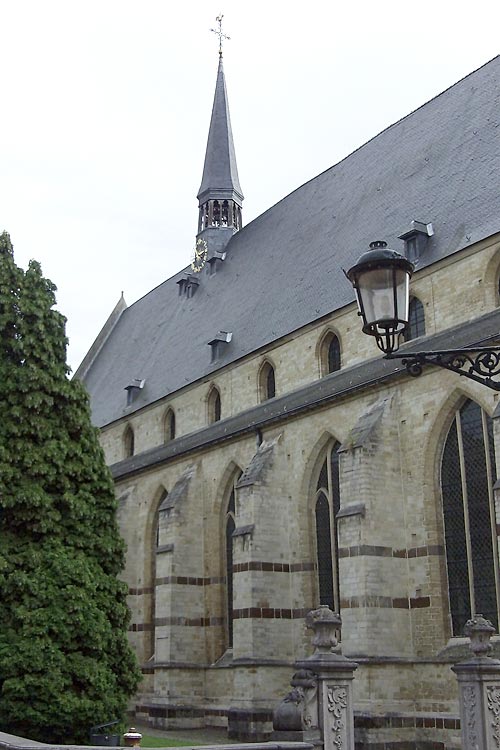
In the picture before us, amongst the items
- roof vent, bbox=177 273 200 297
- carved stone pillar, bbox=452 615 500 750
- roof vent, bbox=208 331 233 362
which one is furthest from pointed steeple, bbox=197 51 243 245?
carved stone pillar, bbox=452 615 500 750

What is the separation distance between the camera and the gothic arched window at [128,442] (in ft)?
102

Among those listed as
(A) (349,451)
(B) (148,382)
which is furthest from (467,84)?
(B) (148,382)

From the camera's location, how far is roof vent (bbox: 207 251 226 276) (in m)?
32.6

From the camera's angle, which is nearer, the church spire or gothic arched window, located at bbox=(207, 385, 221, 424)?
gothic arched window, located at bbox=(207, 385, 221, 424)

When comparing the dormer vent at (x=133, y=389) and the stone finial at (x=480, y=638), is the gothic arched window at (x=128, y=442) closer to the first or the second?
the dormer vent at (x=133, y=389)

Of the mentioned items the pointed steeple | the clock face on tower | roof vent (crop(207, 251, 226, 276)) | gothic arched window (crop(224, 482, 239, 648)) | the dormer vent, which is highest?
the pointed steeple

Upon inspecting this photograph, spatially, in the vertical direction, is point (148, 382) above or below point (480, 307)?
above

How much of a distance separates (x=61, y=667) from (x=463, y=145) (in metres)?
15.0

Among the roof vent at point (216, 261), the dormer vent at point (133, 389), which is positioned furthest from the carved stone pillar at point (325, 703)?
the roof vent at point (216, 261)

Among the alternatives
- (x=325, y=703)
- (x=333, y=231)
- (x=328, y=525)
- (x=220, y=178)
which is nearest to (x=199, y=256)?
(x=220, y=178)

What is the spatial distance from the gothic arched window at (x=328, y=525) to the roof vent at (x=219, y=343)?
22.6 ft

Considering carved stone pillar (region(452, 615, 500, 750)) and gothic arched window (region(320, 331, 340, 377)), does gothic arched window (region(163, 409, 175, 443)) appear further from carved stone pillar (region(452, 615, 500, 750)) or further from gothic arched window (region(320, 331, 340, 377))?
carved stone pillar (region(452, 615, 500, 750))

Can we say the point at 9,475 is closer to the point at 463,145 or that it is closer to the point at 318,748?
the point at 318,748

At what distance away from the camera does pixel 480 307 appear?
1838cm
